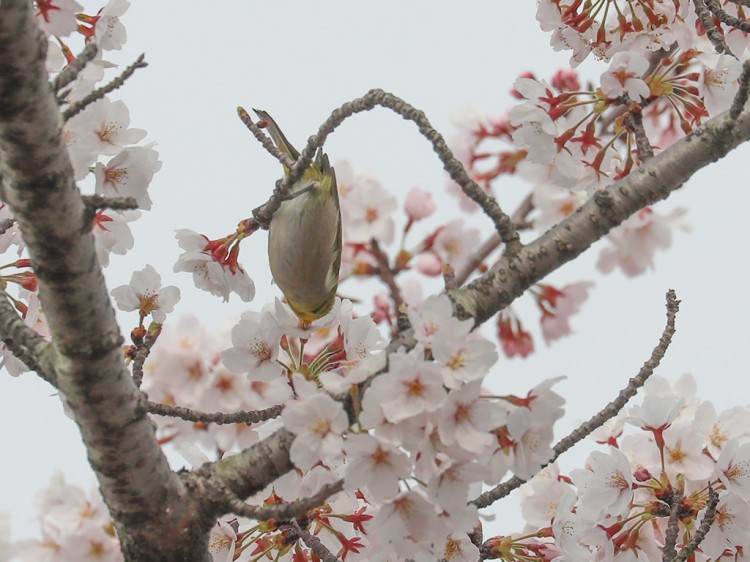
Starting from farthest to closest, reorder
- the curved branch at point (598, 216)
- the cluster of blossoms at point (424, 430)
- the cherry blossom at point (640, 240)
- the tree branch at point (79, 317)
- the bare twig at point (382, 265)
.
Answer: the cherry blossom at point (640, 240)
the bare twig at point (382, 265)
the curved branch at point (598, 216)
the cluster of blossoms at point (424, 430)
the tree branch at point (79, 317)

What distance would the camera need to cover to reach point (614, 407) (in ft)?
5.90

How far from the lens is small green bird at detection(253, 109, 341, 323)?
7.48 feet

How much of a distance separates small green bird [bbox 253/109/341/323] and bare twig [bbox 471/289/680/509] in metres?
0.70

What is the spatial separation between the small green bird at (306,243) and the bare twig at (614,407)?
2.28ft

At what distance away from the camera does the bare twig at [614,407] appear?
177 cm

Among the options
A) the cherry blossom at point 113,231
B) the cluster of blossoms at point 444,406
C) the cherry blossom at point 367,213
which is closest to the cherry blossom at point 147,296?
the cluster of blossoms at point 444,406

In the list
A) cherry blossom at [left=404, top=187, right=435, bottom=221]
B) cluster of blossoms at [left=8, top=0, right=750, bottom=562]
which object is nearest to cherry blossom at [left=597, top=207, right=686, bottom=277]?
cherry blossom at [left=404, top=187, right=435, bottom=221]

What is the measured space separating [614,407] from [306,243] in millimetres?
912

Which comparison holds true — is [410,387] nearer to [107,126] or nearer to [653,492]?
[107,126]

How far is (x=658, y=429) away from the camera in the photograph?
6.60ft

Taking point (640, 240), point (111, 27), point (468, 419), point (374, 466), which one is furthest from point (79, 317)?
point (640, 240)

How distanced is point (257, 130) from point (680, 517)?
51.4 inches

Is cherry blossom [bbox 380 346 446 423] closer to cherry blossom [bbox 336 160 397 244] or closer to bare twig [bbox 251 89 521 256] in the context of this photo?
bare twig [bbox 251 89 521 256]

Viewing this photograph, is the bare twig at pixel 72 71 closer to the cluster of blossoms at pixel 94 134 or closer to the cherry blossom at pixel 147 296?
the cluster of blossoms at pixel 94 134
